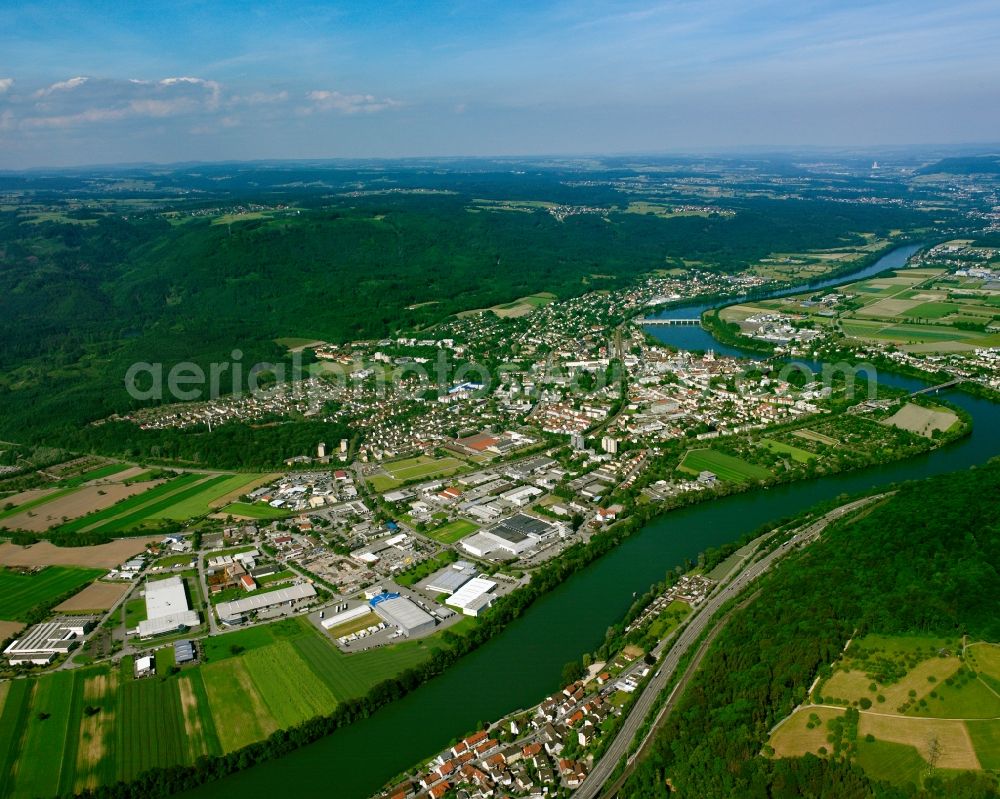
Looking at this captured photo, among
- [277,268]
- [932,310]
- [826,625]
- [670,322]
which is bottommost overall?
[826,625]

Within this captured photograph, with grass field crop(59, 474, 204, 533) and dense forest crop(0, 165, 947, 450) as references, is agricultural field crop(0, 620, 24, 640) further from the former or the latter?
dense forest crop(0, 165, 947, 450)

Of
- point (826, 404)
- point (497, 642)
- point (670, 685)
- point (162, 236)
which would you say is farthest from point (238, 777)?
point (162, 236)

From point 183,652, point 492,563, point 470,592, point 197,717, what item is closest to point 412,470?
point 492,563

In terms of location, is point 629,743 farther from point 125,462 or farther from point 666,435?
point 125,462

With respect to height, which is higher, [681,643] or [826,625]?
[826,625]

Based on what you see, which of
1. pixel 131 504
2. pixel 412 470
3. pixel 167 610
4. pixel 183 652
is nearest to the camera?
pixel 183 652

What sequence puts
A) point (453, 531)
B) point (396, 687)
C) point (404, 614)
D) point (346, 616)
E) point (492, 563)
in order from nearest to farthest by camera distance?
point (396, 687), point (404, 614), point (346, 616), point (492, 563), point (453, 531)

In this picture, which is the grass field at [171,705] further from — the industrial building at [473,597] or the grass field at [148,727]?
the industrial building at [473,597]

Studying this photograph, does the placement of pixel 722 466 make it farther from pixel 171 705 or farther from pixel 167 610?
pixel 171 705
